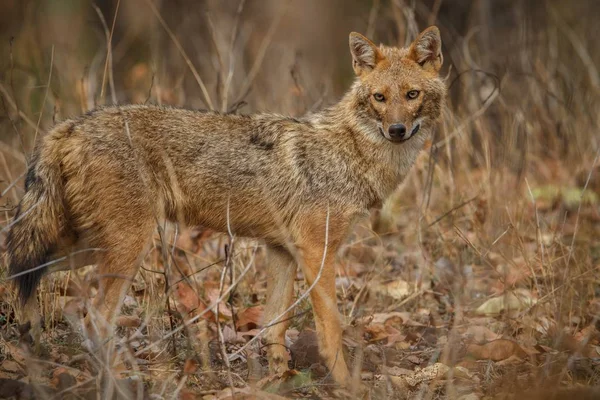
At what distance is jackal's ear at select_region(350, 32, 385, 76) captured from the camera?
19.4 feet

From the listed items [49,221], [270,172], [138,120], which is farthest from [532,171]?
[49,221]

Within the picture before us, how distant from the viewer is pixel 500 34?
1295 cm

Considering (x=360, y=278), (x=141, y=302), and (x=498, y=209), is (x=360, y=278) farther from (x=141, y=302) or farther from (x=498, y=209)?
(x=141, y=302)

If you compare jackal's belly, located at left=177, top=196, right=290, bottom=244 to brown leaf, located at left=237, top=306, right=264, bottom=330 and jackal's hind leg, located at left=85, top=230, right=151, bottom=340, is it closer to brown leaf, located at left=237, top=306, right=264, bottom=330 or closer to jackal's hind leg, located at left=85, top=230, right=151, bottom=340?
jackal's hind leg, located at left=85, top=230, right=151, bottom=340

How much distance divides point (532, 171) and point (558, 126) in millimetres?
782

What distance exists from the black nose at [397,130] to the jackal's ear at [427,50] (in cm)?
71

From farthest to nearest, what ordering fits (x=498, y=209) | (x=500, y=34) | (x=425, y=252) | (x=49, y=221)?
(x=500, y=34)
(x=498, y=209)
(x=425, y=252)
(x=49, y=221)

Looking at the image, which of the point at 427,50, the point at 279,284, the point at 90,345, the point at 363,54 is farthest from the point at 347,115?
the point at 90,345

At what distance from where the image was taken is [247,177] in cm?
570

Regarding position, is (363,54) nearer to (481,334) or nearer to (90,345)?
(481,334)

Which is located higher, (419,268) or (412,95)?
(412,95)

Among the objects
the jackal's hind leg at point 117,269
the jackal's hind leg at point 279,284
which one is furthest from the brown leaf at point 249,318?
the jackal's hind leg at point 117,269

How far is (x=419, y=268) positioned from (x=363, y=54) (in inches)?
89.5

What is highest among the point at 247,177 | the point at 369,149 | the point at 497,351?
the point at 369,149
